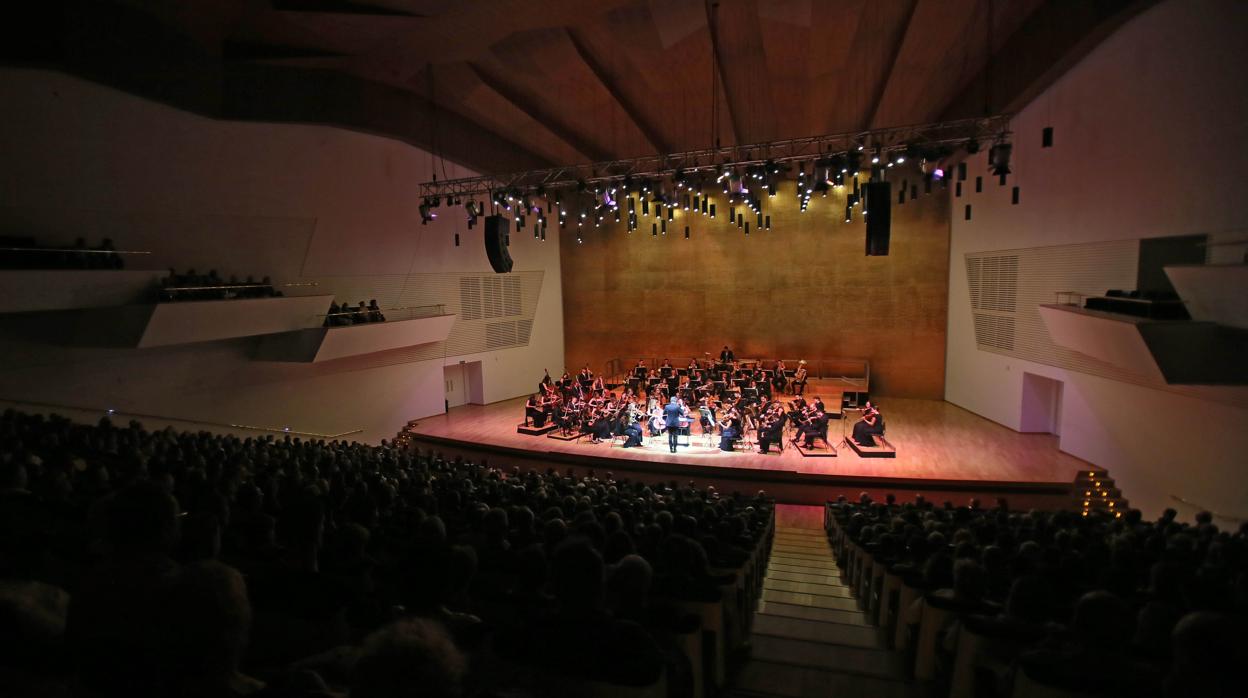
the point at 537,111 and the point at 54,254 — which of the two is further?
the point at 537,111

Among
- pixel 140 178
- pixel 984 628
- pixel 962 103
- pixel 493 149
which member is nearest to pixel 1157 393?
pixel 962 103

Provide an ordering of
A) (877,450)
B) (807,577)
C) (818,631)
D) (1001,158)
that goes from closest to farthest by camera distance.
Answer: (818,631), (807,577), (1001,158), (877,450)

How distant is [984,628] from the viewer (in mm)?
2633

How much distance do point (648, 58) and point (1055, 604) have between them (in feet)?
37.0

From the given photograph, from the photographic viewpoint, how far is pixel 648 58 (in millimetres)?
11852

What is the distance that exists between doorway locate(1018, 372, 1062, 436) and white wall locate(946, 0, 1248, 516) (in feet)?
0.71

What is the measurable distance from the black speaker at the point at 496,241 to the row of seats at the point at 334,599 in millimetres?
8932

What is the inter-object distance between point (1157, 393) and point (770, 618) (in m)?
7.98

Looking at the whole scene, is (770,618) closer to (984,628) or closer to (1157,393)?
(984,628)

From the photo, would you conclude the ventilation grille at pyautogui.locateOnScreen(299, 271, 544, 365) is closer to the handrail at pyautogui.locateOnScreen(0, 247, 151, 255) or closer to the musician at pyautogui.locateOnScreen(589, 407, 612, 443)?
the handrail at pyautogui.locateOnScreen(0, 247, 151, 255)

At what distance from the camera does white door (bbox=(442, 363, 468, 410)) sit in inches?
673

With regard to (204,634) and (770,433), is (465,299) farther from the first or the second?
(204,634)

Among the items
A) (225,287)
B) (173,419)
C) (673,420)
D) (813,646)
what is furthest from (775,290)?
(813,646)

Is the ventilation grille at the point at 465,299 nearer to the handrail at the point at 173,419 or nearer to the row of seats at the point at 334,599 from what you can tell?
the handrail at the point at 173,419
